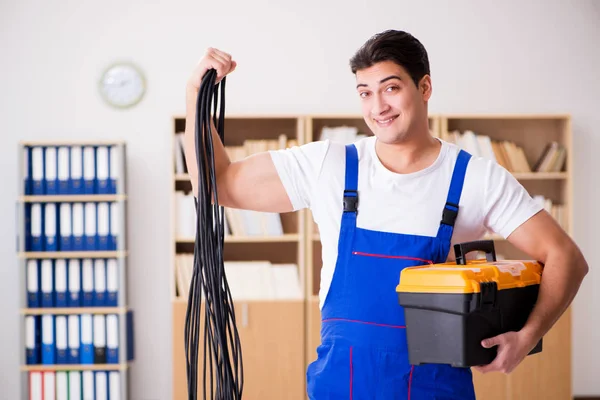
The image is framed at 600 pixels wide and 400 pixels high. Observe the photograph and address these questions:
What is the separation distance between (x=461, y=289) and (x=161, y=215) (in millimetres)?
3419

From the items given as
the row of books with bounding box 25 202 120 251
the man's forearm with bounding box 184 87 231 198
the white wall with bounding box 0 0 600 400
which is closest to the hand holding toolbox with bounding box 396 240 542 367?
the man's forearm with bounding box 184 87 231 198

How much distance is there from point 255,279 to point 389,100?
2.71 meters

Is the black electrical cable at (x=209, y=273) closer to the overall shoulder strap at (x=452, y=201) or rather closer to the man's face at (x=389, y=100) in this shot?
the man's face at (x=389, y=100)

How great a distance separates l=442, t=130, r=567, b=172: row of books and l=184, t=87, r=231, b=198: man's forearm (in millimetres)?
2828

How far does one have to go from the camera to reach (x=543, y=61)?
466 cm

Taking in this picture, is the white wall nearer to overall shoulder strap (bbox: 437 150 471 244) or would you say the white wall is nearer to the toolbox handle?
overall shoulder strap (bbox: 437 150 471 244)

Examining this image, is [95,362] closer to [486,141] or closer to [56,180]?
[56,180]

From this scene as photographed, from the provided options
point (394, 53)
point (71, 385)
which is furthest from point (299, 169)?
point (71, 385)

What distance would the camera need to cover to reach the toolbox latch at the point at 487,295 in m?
1.35

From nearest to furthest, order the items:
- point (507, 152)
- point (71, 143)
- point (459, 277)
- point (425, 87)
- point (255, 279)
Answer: point (459, 277) → point (425, 87) → point (71, 143) → point (255, 279) → point (507, 152)

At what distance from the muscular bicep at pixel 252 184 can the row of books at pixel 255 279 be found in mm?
2571

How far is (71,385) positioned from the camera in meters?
4.12

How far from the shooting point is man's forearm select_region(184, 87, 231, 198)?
1.52 metres

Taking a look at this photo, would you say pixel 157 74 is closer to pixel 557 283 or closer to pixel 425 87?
pixel 425 87
